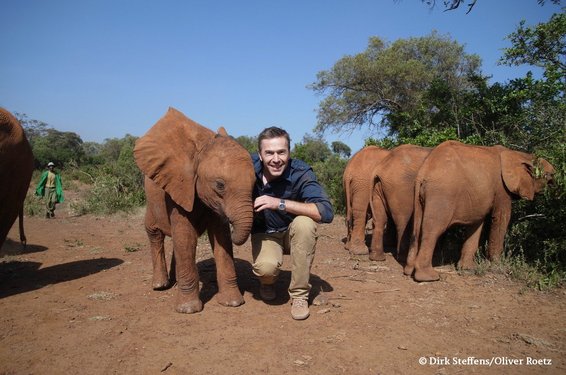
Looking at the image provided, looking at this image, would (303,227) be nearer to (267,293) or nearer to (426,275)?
(267,293)

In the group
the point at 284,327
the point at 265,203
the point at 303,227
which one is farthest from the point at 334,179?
the point at 284,327

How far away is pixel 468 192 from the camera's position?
19.8ft

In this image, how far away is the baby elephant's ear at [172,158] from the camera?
4270mm

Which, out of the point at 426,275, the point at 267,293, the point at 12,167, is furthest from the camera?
the point at 426,275

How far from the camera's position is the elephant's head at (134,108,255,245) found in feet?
12.9

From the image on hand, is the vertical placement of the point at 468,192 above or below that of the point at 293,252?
above

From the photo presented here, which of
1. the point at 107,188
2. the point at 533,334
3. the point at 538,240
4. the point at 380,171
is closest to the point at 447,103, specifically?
the point at 380,171

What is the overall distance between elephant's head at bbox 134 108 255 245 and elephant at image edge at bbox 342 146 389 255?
13.6ft

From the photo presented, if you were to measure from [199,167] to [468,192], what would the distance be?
13.3 ft

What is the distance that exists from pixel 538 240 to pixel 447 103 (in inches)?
195

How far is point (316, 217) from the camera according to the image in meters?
4.27

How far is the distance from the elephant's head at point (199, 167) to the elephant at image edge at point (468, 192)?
10.2 ft

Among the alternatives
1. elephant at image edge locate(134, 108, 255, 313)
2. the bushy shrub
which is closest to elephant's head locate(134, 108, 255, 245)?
elephant at image edge locate(134, 108, 255, 313)

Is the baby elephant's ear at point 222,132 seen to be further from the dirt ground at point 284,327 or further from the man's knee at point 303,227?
the dirt ground at point 284,327
